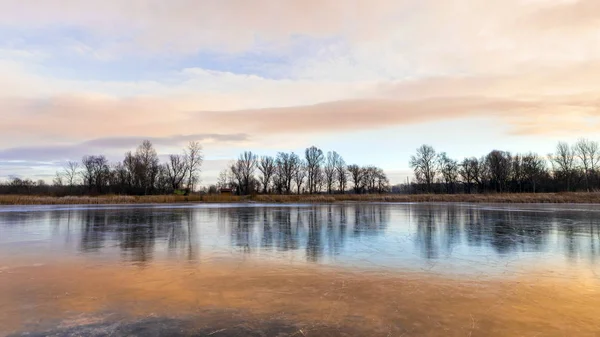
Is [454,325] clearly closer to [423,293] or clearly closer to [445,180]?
[423,293]

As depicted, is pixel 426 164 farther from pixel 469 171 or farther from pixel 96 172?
pixel 96 172

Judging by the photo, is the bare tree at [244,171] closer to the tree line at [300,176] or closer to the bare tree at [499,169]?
the tree line at [300,176]

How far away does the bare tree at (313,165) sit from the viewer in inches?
2581

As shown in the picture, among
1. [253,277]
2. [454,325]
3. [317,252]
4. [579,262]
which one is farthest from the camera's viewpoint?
[317,252]

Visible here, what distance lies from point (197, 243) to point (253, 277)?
3.52 metres

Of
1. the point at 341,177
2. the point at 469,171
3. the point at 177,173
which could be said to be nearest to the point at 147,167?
the point at 177,173

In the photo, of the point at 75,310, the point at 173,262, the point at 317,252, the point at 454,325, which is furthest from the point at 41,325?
the point at 317,252

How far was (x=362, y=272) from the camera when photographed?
5.32 meters

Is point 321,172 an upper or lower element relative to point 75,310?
upper

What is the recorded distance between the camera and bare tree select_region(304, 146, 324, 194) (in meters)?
65.6

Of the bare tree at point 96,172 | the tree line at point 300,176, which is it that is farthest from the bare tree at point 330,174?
the bare tree at point 96,172

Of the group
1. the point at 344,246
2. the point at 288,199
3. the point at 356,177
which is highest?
the point at 356,177

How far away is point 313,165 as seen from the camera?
A: 2611 inches

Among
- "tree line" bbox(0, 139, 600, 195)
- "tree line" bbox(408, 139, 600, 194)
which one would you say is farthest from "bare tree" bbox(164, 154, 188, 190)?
"tree line" bbox(408, 139, 600, 194)
